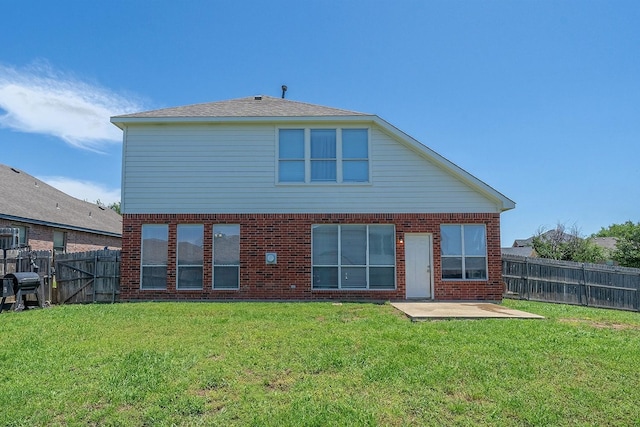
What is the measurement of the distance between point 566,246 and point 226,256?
2219 cm

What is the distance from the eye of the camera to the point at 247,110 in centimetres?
1256

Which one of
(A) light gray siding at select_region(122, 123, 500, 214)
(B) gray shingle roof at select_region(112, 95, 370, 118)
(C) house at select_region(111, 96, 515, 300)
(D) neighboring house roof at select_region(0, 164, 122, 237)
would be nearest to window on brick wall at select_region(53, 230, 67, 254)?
(D) neighboring house roof at select_region(0, 164, 122, 237)

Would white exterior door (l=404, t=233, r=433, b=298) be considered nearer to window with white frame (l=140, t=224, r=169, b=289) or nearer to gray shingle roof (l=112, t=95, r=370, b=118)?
gray shingle roof (l=112, t=95, r=370, b=118)

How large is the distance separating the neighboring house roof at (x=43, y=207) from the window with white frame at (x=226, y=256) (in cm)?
910

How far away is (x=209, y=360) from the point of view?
5.16 metres

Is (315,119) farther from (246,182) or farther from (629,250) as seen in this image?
(629,250)

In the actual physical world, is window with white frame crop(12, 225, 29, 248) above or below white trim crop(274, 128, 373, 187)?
below

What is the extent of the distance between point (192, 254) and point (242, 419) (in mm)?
8931

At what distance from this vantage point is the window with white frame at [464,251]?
11.9 meters

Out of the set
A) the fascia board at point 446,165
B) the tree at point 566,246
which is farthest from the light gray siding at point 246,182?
the tree at point 566,246

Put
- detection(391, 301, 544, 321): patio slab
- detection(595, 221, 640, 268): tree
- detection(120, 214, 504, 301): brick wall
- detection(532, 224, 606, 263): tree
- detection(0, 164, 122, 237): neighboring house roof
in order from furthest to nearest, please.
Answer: detection(532, 224, 606, 263): tree, detection(595, 221, 640, 268): tree, detection(0, 164, 122, 237): neighboring house roof, detection(120, 214, 504, 301): brick wall, detection(391, 301, 544, 321): patio slab

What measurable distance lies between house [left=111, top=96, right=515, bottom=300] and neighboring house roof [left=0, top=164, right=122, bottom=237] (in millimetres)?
7484

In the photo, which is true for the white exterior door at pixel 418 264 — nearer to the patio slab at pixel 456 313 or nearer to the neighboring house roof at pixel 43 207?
the patio slab at pixel 456 313

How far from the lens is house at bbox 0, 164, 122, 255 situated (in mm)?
16109
